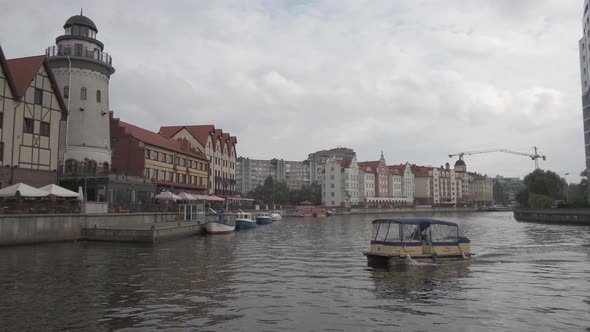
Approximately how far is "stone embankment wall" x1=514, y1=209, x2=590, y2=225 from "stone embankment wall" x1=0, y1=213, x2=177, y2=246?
71.3 metres

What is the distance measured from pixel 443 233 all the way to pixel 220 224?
32907mm

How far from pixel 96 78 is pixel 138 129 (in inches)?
717

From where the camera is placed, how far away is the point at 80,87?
5741cm

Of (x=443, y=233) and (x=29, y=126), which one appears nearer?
(x=443, y=233)

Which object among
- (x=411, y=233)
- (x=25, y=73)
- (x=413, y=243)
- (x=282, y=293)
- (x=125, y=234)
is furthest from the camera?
(x=25, y=73)

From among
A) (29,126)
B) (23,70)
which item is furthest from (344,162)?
(29,126)

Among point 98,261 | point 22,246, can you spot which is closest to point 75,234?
point 22,246

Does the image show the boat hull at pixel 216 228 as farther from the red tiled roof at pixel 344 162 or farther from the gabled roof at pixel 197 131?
the red tiled roof at pixel 344 162

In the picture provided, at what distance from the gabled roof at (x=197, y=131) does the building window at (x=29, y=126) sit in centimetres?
4712

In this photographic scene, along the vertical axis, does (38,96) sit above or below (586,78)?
below

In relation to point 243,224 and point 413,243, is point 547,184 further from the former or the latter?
point 413,243

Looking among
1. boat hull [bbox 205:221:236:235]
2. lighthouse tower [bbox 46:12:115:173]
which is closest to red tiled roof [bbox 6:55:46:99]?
lighthouse tower [bbox 46:12:115:173]

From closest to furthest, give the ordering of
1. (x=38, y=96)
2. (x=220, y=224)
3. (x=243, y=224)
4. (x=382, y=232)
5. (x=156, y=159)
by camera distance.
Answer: (x=382, y=232), (x=38, y=96), (x=220, y=224), (x=243, y=224), (x=156, y=159)

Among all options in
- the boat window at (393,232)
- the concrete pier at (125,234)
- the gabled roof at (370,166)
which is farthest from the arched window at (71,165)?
the gabled roof at (370,166)
